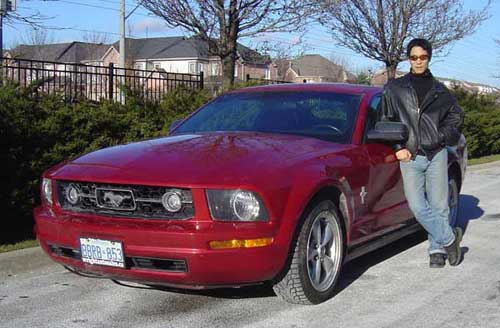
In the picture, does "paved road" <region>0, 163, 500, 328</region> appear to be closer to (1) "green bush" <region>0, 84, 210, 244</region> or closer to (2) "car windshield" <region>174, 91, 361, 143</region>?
(1) "green bush" <region>0, 84, 210, 244</region>

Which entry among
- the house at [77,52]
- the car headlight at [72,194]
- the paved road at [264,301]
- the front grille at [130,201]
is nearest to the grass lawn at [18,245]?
the paved road at [264,301]

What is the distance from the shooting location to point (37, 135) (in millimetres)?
6730

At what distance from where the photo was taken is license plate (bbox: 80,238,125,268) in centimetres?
422

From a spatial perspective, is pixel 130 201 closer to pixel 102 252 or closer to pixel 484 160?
pixel 102 252

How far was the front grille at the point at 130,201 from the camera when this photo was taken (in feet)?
13.6

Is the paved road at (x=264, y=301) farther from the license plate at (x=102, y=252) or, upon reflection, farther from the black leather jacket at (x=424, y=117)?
the black leather jacket at (x=424, y=117)

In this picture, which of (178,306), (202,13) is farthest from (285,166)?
(202,13)

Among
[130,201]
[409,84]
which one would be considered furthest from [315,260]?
[409,84]

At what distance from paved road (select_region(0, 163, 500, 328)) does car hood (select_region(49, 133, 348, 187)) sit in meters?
0.93

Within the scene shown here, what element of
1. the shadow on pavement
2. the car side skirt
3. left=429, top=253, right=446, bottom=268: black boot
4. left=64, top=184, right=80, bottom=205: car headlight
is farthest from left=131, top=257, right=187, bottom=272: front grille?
the shadow on pavement

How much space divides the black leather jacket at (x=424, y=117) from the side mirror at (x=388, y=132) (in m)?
0.22

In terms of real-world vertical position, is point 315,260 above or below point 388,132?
below

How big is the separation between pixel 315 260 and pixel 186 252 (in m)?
1.07

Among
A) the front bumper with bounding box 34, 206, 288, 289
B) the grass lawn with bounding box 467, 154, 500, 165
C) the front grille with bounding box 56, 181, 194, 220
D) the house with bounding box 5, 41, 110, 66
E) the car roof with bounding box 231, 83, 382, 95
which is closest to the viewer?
the front bumper with bounding box 34, 206, 288, 289
